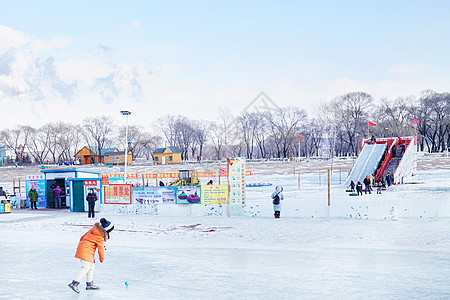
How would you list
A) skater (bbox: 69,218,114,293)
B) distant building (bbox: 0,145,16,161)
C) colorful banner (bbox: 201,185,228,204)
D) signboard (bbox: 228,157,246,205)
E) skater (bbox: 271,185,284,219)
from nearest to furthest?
skater (bbox: 69,218,114,293), skater (bbox: 271,185,284,219), signboard (bbox: 228,157,246,205), colorful banner (bbox: 201,185,228,204), distant building (bbox: 0,145,16,161)

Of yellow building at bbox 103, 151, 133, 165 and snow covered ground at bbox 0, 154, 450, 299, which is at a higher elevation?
yellow building at bbox 103, 151, 133, 165

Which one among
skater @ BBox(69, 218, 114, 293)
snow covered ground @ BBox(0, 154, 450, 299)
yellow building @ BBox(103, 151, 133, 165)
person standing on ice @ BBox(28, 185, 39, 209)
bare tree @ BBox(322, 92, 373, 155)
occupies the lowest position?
snow covered ground @ BBox(0, 154, 450, 299)

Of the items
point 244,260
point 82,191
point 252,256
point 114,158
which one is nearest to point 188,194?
point 82,191

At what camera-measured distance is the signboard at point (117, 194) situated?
23094 mm

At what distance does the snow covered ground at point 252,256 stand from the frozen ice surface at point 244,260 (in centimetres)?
2

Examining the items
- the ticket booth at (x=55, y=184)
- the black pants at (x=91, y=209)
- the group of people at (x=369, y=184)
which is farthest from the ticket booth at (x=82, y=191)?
the group of people at (x=369, y=184)

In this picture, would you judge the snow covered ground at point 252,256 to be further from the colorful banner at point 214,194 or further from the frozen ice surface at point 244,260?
the colorful banner at point 214,194

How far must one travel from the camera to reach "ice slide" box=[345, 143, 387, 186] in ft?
113

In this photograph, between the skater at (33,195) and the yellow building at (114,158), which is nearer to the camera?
the skater at (33,195)

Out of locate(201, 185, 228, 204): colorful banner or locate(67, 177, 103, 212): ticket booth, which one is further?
locate(67, 177, 103, 212): ticket booth

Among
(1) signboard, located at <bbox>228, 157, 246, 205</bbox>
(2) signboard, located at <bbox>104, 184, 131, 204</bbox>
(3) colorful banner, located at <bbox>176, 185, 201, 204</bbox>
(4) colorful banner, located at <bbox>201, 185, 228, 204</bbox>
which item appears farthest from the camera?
(2) signboard, located at <bbox>104, 184, 131, 204</bbox>

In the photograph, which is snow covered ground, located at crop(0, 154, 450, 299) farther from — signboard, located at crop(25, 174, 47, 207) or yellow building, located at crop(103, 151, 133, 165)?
yellow building, located at crop(103, 151, 133, 165)

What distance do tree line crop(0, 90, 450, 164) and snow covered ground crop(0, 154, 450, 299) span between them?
52.7m

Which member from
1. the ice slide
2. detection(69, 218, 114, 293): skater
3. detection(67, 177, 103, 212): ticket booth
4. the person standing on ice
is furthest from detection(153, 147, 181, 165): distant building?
detection(69, 218, 114, 293): skater
